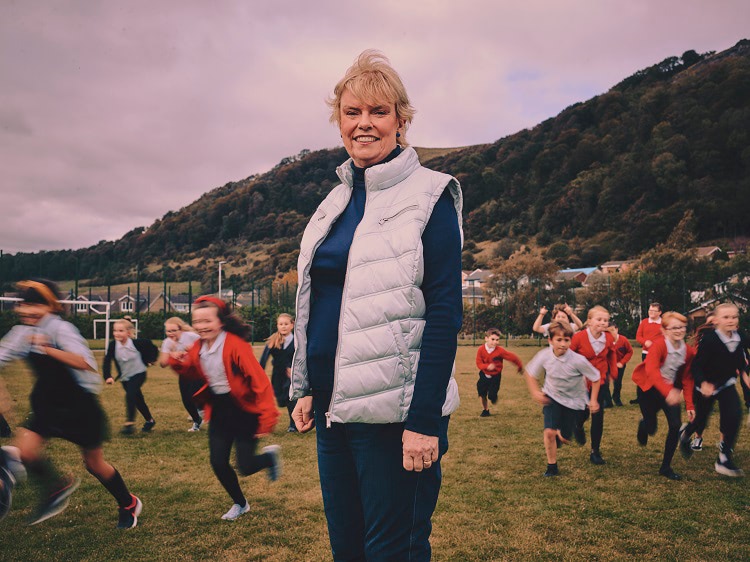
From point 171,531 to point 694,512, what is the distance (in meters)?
4.83

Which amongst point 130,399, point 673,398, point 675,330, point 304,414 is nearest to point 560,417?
point 673,398

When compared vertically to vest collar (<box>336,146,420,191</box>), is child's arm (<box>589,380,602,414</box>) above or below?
below

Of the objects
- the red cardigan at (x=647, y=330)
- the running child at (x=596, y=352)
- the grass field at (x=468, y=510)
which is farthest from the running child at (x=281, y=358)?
the red cardigan at (x=647, y=330)

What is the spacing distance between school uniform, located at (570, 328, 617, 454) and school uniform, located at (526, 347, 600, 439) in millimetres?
722

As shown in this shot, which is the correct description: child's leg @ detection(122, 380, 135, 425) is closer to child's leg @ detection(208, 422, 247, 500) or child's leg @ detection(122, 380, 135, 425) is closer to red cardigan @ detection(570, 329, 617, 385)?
child's leg @ detection(208, 422, 247, 500)

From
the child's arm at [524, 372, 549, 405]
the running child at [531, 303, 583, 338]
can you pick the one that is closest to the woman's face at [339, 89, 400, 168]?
the child's arm at [524, 372, 549, 405]

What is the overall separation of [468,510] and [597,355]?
416cm

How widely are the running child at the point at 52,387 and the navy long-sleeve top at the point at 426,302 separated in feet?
10.6

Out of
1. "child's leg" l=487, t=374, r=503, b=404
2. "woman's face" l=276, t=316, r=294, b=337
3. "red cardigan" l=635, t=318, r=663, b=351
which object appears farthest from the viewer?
"red cardigan" l=635, t=318, r=663, b=351

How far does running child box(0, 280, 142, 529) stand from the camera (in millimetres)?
4426

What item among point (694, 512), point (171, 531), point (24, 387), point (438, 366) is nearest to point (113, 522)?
point (171, 531)

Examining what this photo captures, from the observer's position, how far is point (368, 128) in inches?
78.9

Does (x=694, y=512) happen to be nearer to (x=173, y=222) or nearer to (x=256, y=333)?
(x=256, y=333)

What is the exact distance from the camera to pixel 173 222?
130125 millimetres
